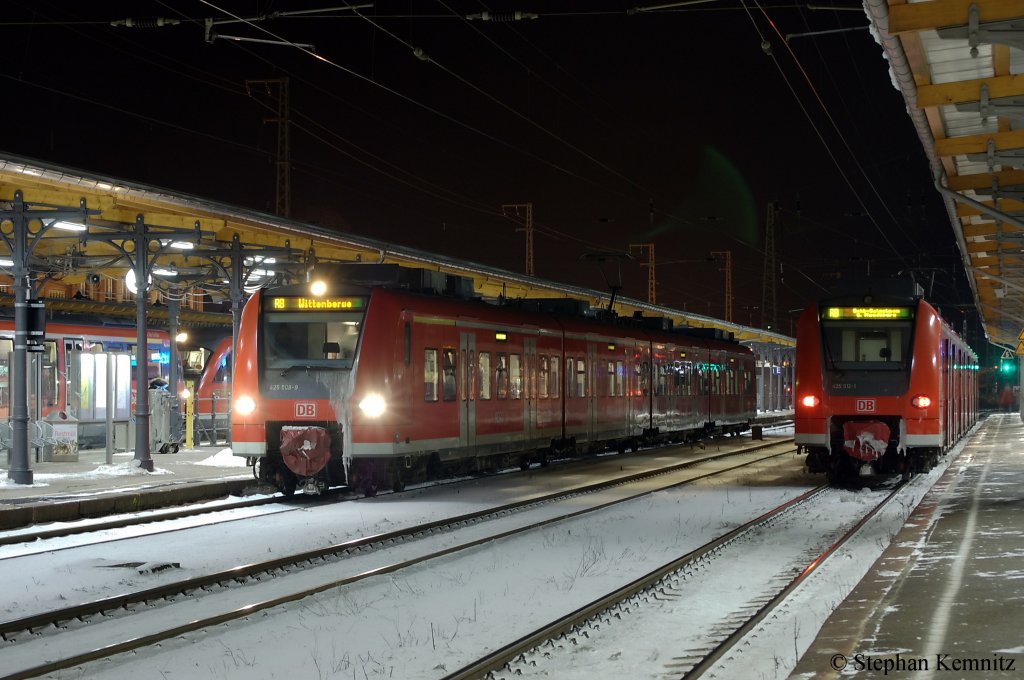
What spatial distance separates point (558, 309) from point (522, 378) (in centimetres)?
417

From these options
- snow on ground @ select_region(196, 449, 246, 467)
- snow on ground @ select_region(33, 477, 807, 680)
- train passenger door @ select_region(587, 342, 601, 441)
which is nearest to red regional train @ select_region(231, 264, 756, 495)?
train passenger door @ select_region(587, 342, 601, 441)

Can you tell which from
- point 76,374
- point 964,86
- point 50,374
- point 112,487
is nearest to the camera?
point 964,86

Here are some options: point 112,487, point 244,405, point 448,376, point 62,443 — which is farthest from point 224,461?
point 448,376

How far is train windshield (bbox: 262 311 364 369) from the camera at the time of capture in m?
17.5

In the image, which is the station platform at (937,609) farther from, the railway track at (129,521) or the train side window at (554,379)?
the train side window at (554,379)

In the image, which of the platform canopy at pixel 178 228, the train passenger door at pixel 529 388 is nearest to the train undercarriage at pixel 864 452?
the train passenger door at pixel 529 388

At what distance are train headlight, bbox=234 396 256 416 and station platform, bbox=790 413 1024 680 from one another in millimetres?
9068

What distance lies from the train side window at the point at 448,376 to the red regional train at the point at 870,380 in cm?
554

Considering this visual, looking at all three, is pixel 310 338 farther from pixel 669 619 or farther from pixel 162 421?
pixel 669 619

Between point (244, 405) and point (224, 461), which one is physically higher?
point (244, 405)

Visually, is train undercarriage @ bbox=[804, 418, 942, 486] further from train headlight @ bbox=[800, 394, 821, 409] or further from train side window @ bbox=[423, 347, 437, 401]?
train side window @ bbox=[423, 347, 437, 401]

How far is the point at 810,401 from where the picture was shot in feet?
65.3

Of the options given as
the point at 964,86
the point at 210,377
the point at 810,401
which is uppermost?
the point at 964,86

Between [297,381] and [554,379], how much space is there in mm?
7412
